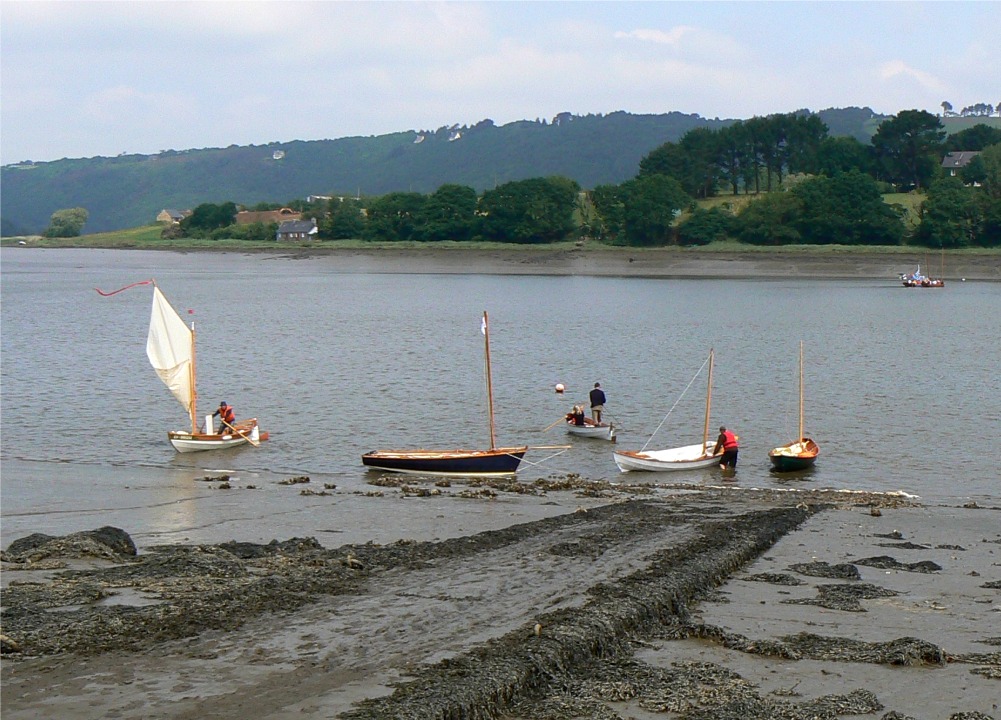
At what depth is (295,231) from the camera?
158000 mm

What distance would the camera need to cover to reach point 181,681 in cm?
1047

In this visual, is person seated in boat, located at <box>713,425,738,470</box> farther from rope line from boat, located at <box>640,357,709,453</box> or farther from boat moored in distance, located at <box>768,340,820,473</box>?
rope line from boat, located at <box>640,357,709,453</box>

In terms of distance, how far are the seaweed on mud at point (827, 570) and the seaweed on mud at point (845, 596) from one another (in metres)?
0.50

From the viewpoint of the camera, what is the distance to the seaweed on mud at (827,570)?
52.6 ft

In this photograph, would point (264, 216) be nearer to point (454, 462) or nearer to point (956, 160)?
point (956, 160)

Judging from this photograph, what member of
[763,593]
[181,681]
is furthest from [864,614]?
[181,681]

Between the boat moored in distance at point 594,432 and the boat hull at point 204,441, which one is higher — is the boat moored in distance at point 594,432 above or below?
below

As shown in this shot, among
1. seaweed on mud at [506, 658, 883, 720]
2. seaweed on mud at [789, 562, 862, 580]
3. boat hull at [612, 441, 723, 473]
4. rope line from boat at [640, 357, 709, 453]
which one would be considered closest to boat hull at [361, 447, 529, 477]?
boat hull at [612, 441, 723, 473]

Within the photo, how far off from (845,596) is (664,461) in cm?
1183

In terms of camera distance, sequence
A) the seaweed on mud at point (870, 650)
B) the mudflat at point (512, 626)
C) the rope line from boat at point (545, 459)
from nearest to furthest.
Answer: the mudflat at point (512, 626) < the seaweed on mud at point (870, 650) < the rope line from boat at point (545, 459)

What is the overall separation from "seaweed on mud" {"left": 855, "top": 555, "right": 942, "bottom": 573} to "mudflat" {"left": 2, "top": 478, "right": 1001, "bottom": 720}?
0.19 ft

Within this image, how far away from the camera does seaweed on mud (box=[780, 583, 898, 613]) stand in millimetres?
14352

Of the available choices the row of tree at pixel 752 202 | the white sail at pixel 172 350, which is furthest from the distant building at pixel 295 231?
the white sail at pixel 172 350

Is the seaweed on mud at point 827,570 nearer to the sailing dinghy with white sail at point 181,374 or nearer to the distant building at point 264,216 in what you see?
the sailing dinghy with white sail at point 181,374
